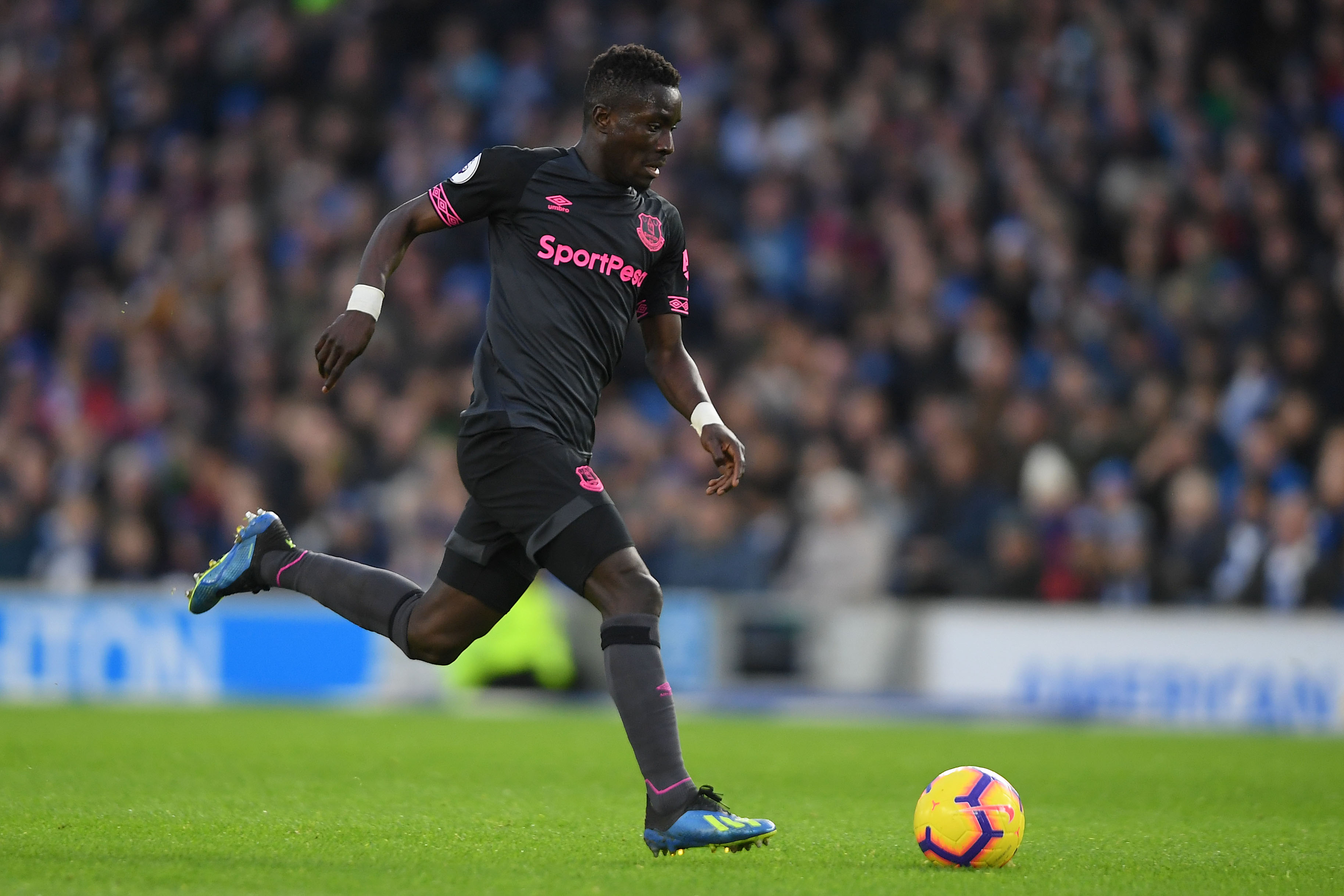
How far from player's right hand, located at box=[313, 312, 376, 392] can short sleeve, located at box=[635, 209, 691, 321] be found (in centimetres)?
104

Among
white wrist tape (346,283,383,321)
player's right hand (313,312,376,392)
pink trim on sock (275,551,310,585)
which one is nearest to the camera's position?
player's right hand (313,312,376,392)

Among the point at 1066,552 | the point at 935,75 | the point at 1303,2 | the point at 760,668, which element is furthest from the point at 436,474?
the point at 1303,2

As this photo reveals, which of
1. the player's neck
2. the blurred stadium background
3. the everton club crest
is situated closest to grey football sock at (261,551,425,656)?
the everton club crest

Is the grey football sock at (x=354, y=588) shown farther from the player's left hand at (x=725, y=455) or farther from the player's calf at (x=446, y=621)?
the player's left hand at (x=725, y=455)

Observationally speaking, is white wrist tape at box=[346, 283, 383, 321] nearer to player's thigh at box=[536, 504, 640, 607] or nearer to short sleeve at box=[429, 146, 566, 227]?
short sleeve at box=[429, 146, 566, 227]

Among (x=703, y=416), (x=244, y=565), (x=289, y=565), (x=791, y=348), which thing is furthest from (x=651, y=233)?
(x=791, y=348)

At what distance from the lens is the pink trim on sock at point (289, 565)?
596 cm

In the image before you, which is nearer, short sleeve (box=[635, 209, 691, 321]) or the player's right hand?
the player's right hand

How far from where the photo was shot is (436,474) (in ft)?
46.5

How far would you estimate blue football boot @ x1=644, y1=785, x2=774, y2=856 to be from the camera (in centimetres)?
488

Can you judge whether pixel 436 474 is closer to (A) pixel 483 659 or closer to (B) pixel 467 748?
(A) pixel 483 659

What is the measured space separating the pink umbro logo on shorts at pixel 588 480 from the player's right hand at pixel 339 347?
2.35 feet

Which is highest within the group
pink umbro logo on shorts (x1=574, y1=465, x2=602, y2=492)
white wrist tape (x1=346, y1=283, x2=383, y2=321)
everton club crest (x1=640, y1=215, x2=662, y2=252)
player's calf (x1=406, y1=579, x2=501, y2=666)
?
everton club crest (x1=640, y1=215, x2=662, y2=252)

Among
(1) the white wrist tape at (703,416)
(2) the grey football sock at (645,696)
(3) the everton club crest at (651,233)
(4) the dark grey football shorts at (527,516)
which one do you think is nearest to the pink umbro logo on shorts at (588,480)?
(4) the dark grey football shorts at (527,516)
